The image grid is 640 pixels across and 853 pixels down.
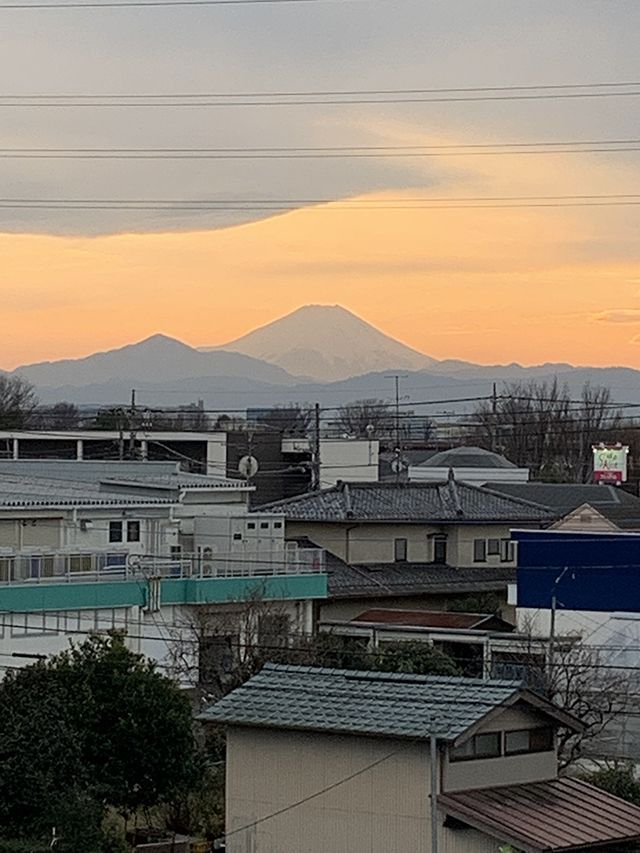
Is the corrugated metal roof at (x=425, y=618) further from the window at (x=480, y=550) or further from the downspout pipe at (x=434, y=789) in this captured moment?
the downspout pipe at (x=434, y=789)

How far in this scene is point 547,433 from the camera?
96.2 metres

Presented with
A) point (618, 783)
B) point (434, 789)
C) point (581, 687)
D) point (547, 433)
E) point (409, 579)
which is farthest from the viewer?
point (547, 433)

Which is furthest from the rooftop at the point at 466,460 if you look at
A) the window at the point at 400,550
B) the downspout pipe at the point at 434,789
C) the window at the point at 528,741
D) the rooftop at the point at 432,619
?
the downspout pipe at the point at 434,789

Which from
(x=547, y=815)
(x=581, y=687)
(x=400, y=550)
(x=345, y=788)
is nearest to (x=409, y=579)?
(x=400, y=550)

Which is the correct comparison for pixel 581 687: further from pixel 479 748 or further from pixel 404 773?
pixel 404 773

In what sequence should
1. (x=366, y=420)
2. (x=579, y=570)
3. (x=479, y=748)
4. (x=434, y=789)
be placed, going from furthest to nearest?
(x=366, y=420) → (x=579, y=570) → (x=479, y=748) → (x=434, y=789)

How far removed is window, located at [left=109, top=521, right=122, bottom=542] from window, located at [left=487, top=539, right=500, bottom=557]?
13.6 metres

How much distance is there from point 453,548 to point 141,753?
2600 cm

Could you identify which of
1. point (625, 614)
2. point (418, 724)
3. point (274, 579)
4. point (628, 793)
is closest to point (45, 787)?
point (418, 724)

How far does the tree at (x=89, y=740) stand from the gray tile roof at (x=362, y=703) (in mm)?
2039

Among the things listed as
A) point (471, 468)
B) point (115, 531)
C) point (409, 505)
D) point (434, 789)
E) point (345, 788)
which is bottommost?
point (345, 788)

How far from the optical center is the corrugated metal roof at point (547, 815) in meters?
16.7

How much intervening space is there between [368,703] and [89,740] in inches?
202

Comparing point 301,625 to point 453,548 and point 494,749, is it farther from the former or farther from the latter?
point 494,749
